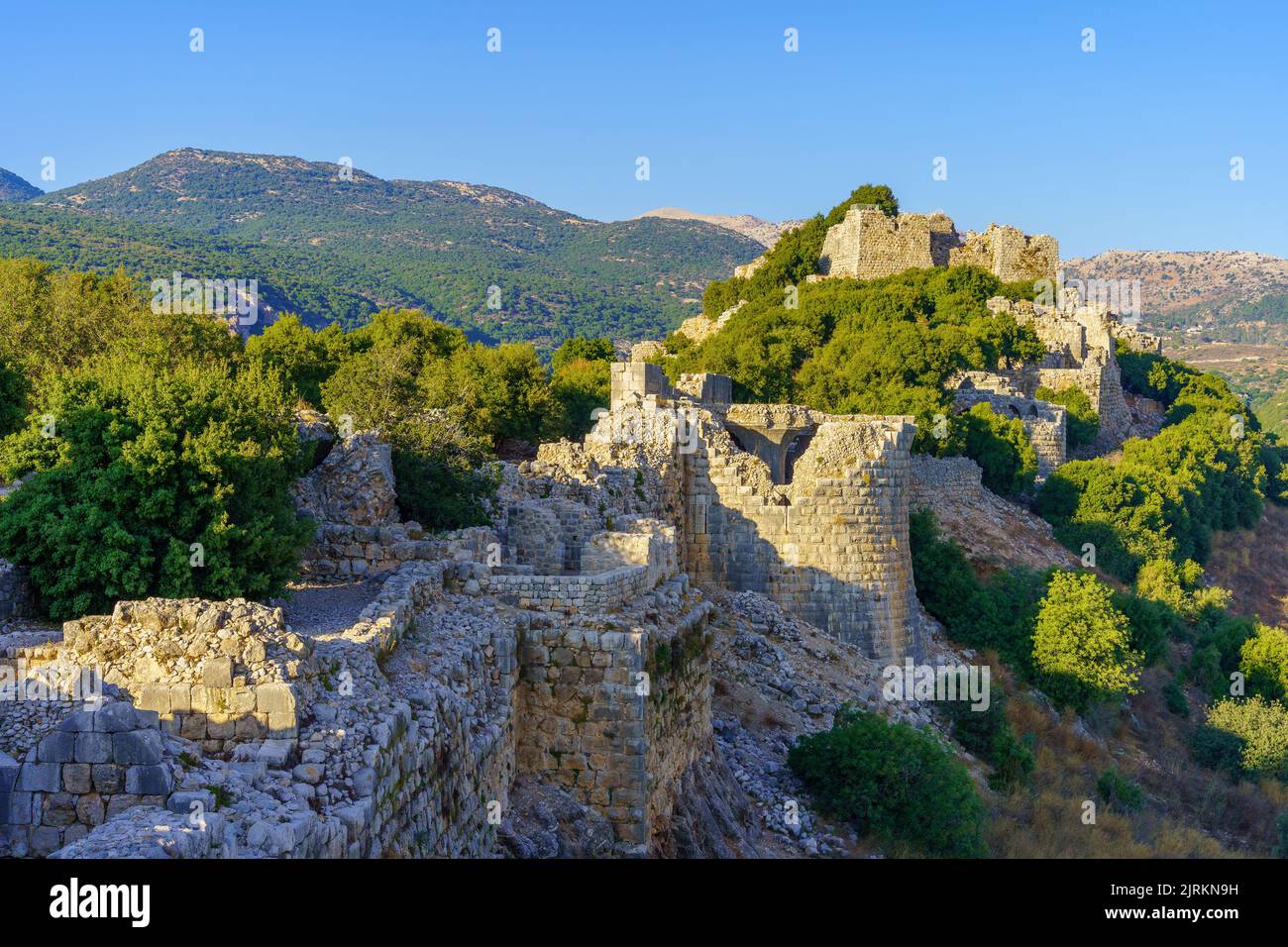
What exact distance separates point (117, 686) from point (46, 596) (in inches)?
126

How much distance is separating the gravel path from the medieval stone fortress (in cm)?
5

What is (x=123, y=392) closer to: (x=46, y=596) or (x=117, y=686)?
(x=46, y=596)

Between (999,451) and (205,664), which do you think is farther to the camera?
(999,451)

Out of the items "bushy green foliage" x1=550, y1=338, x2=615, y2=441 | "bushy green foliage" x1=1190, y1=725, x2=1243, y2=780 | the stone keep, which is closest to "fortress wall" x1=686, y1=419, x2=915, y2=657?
the stone keep

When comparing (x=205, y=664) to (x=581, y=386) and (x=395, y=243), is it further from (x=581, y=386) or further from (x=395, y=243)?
(x=395, y=243)

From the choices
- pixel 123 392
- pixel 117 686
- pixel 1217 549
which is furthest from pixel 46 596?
pixel 1217 549

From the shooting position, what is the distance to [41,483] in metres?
10.3

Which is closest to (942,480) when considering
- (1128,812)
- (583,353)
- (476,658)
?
(583,353)

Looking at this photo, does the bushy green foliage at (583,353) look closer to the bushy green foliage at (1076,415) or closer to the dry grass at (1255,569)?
the bushy green foliage at (1076,415)

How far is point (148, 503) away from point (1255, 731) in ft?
66.0

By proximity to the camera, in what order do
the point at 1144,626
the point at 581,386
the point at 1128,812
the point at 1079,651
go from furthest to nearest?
the point at 581,386 → the point at 1144,626 → the point at 1079,651 → the point at 1128,812

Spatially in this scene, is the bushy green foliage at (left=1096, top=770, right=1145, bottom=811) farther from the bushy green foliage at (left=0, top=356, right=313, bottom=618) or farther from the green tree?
the bushy green foliage at (left=0, top=356, right=313, bottom=618)

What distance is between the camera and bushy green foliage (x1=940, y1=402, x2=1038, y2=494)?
33.5 metres

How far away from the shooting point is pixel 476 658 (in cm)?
920
